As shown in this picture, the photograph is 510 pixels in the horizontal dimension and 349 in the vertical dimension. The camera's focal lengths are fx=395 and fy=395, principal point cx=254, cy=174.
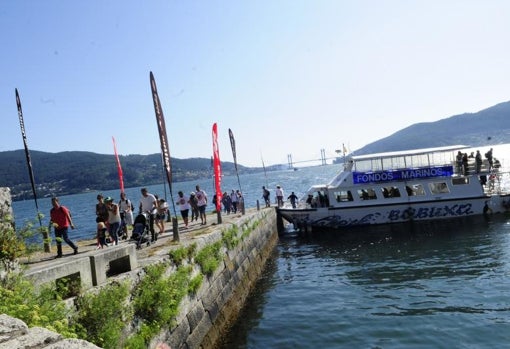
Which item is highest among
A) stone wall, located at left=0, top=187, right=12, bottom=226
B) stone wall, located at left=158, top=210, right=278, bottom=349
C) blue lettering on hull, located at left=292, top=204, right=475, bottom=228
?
stone wall, located at left=0, top=187, right=12, bottom=226

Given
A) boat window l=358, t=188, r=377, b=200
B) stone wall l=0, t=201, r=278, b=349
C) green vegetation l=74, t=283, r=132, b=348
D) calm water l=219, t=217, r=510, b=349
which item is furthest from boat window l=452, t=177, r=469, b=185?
green vegetation l=74, t=283, r=132, b=348

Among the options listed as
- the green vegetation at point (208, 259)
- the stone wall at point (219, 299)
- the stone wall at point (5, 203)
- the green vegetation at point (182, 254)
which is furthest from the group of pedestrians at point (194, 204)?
the stone wall at point (5, 203)

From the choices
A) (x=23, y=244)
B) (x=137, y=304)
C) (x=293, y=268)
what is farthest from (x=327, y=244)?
(x=23, y=244)

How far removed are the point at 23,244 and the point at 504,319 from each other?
452 inches

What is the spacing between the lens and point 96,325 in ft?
20.8

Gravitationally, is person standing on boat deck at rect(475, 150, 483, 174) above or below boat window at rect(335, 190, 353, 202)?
above

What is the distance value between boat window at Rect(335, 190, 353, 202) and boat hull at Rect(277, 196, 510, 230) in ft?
2.68

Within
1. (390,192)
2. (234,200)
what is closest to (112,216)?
(234,200)

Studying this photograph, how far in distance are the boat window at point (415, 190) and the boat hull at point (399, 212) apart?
81cm

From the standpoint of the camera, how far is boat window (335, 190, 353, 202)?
29112 mm

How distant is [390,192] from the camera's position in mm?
29312

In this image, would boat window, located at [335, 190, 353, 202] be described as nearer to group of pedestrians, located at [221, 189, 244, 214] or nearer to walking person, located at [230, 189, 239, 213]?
group of pedestrians, located at [221, 189, 244, 214]

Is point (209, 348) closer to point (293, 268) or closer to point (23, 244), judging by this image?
point (23, 244)

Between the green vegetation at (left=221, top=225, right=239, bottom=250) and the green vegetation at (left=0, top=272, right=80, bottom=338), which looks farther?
the green vegetation at (left=221, top=225, right=239, bottom=250)
